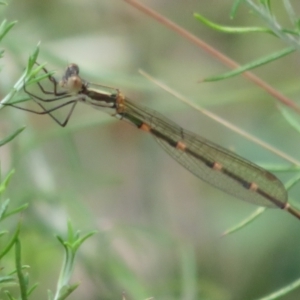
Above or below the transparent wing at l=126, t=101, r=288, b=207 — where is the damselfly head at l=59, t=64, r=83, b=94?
below

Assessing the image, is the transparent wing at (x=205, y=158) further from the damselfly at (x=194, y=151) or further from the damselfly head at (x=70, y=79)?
the damselfly head at (x=70, y=79)

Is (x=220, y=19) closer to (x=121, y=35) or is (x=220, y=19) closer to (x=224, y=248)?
(x=121, y=35)

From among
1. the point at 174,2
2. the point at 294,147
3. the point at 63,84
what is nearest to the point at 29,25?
the point at 63,84

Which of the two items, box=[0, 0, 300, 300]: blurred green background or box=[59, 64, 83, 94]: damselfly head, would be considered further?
box=[0, 0, 300, 300]: blurred green background

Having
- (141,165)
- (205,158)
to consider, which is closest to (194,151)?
(205,158)

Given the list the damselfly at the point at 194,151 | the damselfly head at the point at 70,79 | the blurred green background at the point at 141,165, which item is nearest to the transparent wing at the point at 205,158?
the damselfly at the point at 194,151

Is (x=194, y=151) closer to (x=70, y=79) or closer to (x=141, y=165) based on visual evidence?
(x=70, y=79)

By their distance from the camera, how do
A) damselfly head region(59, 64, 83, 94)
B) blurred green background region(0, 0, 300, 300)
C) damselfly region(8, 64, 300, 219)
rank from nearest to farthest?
damselfly head region(59, 64, 83, 94) → damselfly region(8, 64, 300, 219) → blurred green background region(0, 0, 300, 300)

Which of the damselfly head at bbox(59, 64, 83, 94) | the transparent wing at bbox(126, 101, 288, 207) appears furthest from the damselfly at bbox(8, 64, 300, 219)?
the damselfly head at bbox(59, 64, 83, 94)

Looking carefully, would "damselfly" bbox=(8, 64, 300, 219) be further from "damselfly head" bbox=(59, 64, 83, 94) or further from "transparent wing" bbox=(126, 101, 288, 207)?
"damselfly head" bbox=(59, 64, 83, 94)

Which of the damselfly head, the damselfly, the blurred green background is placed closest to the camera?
the damselfly head
